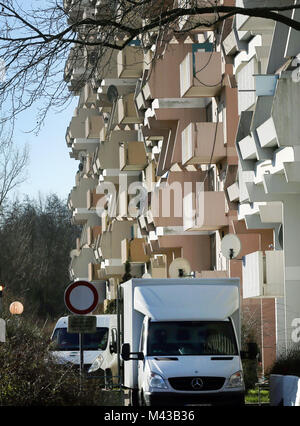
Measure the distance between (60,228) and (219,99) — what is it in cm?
7954

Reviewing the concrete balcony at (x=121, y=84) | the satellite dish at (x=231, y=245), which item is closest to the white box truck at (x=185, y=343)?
the satellite dish at (x=231, y=245)

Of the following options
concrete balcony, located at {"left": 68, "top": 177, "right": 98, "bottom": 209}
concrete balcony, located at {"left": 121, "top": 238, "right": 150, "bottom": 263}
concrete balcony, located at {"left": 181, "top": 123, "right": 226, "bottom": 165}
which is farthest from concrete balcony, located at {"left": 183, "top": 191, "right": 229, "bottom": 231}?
concrete balcony, located at {"left": 68, "top": 177, "right": 98, "bottom": 209}

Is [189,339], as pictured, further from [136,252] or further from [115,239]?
[115,239]

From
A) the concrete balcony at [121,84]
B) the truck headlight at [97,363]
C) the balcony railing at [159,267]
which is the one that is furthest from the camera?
the concrete balcony at [121,84]

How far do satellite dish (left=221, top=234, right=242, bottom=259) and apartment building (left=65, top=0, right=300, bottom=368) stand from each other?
0.83 meters

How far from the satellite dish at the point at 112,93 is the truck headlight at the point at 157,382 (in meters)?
51.0

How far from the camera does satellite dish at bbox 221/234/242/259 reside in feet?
120

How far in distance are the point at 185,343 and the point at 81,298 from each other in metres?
2.25

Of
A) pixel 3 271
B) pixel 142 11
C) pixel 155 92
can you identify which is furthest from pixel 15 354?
pixel 3 271

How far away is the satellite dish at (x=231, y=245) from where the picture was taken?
120 feet

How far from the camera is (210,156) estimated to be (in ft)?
135

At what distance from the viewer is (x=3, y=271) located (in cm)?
9188

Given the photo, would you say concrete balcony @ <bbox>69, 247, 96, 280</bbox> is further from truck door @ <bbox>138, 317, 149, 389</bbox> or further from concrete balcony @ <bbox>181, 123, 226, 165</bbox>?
truck door @ <bbox>138, 317, 149, 389</bbox>

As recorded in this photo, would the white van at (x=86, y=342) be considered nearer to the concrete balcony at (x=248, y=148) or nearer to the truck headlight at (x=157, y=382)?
the concrete balcony at (x=248, y=148)
